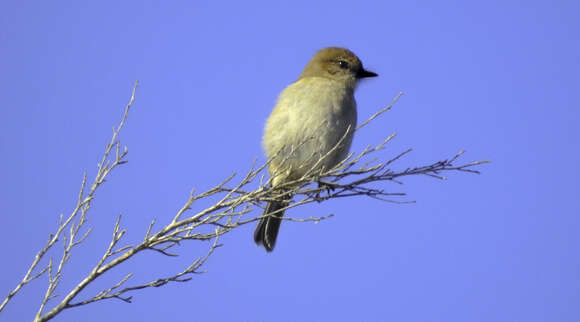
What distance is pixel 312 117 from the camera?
628 cm

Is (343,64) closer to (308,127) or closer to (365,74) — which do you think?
(365,74)

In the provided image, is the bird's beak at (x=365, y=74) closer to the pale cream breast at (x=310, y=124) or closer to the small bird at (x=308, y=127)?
the small bird at (x=308, y=127)

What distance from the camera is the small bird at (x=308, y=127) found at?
20.5 ft

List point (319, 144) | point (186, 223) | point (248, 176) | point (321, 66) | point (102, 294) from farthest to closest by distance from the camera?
point (321, 66), point (319, 144), point (248, 176), point (186, 223), point (102, 294)

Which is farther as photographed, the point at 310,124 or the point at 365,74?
the point at 365,74

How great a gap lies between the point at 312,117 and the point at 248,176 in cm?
191

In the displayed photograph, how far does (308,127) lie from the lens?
6.25 metres

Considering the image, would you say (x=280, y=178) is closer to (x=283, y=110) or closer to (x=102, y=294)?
(x=283, y=110)

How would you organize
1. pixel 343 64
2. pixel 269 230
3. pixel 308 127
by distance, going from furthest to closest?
1. pixel 343 64
2. pixel 269 230
3. pixel 308 127

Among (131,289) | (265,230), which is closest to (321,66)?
(265,230)

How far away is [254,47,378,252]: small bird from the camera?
6.25 metres

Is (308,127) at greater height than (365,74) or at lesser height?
lesser

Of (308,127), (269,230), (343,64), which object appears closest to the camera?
(308,127)

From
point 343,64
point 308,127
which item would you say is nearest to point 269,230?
point 308,127
